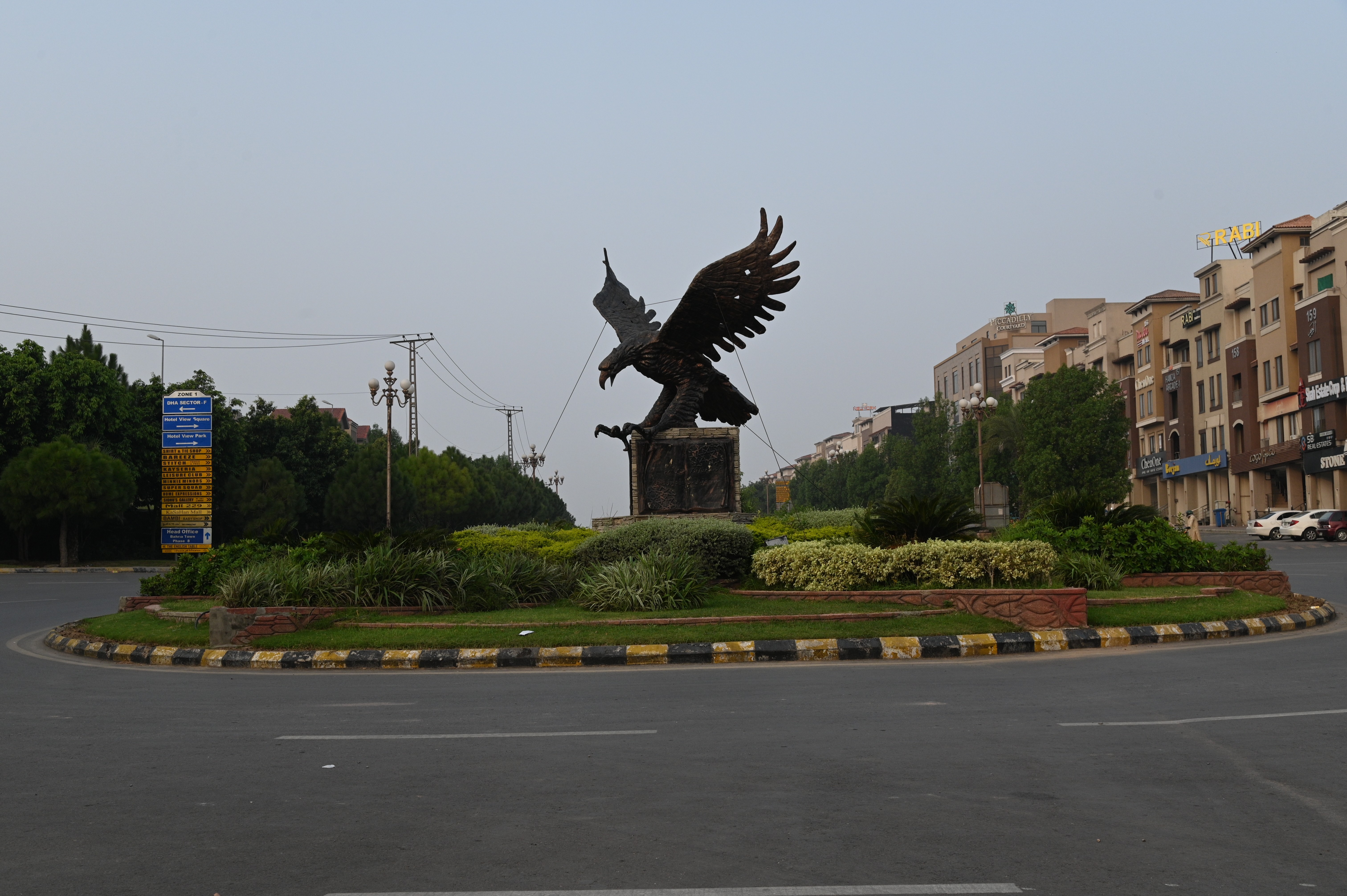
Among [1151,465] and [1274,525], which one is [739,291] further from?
[1151,465]

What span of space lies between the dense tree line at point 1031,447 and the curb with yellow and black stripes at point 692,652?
28481 millimetres

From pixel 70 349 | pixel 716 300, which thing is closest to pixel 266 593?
pixel 716 300

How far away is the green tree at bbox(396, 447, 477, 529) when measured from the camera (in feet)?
214

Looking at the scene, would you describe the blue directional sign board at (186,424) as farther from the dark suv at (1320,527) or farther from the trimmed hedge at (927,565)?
the dark suv at (1320,527)

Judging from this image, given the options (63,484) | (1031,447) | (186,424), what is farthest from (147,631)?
(1031,447)

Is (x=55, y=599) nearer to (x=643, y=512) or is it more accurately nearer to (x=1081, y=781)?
(x=643, y=512)

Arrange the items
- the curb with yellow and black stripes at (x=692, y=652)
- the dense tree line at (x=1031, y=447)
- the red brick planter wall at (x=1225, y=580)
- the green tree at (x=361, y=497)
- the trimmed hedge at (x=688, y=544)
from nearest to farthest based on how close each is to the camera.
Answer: the curb with yellow and black stripes at (x=692, y=652), the trimmed hedge at (x=688, y=544), the red brick planter wall at (x=1225, y=580), the green tree at (x=361, y=497), the dense tree line at (x=1031, y=447)

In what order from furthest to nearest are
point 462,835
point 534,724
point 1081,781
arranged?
1. point 534,724
2. point 1081,781
3. point 462,835

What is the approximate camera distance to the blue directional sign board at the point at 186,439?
38.9 meters

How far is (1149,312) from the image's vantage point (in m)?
74.9

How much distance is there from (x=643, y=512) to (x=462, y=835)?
15495mm

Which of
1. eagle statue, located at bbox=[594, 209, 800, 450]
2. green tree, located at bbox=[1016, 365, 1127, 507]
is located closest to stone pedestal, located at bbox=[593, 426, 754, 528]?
eagle statue, located at bbox=[594, 209, 800, 450]

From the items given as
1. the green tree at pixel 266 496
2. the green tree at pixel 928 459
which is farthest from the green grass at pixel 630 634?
the green tree at pixel 928 459

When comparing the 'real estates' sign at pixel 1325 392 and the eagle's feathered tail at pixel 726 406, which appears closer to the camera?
the eagle's feathered tail at pixel 726 406
